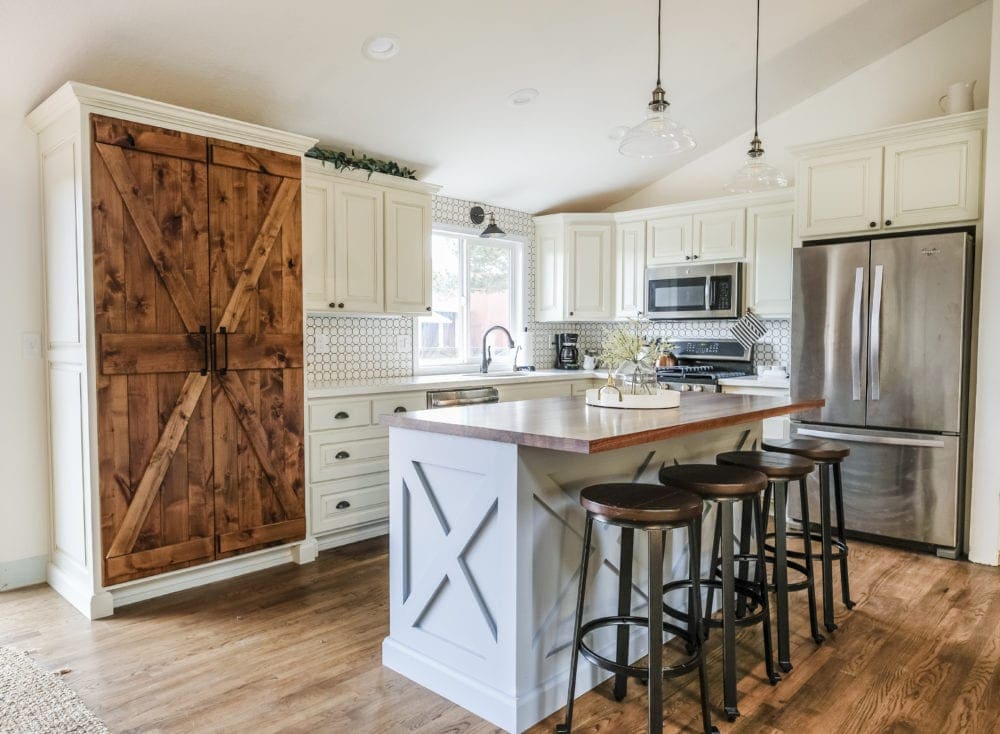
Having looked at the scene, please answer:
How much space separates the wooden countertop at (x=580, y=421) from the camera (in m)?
1.89

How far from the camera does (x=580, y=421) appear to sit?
222 centimetres

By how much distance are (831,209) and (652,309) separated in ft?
5.34

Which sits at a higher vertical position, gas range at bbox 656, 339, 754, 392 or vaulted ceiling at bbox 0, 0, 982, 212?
vaulted ceiling at bbox 0, 0, 982, 212

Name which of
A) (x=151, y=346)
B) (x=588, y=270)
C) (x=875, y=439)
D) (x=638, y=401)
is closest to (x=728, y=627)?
(x=638, y=401)

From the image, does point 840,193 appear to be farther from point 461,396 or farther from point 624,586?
point 624,586

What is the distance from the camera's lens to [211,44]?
295cm

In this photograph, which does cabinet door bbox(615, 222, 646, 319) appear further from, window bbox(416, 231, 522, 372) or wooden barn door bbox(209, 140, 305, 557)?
wooden barn door bbox(209, 140, 305, 557)

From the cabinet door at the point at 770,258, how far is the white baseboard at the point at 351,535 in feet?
10.3

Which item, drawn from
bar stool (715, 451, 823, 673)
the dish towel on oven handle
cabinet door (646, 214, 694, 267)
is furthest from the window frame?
bar stool (715, 451, 823, 673)

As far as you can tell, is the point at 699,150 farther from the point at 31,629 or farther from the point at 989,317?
the point at 31,629

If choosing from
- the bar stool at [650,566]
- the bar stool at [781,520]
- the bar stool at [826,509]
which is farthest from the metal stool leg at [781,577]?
the bar stool at [650,566]

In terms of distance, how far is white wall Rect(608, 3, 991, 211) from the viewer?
414 cm

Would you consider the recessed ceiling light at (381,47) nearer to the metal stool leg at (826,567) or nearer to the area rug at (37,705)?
the metal stool leg at (826,567)

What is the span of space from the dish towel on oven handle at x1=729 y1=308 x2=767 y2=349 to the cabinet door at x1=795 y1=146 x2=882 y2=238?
1.00 m
